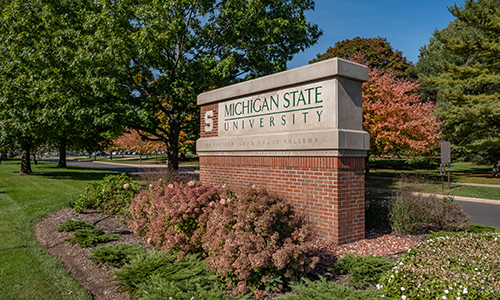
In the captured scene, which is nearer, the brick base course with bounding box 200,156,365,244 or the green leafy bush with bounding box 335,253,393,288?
the green leafy bush with bounding box 335,253,393,288

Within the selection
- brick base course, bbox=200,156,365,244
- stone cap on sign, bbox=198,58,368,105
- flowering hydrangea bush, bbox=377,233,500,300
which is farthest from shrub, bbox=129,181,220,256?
stone cap on sign, bbox=198,58,368,105

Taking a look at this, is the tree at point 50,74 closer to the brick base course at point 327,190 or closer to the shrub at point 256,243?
the brick base course at point 327,190

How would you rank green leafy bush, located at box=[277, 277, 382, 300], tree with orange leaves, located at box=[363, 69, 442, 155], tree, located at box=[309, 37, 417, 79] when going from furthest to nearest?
tree, located at box=[309, 37, 417, 79], tree with orange leaves, located at box=[363, 69, 442, 155], green leafy bush, located at box=[277, 277, 382, 300]

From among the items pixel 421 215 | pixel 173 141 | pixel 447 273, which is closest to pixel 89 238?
pixel 447 273

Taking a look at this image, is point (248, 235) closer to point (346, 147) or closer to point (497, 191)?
point (346, 147)

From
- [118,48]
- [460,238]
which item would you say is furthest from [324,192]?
[118,48]

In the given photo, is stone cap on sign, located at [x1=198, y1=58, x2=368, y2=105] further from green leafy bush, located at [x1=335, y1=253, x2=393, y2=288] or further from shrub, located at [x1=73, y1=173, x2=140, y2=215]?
shrub, located at [x1=73, y1=173, x2=140, y2=215]

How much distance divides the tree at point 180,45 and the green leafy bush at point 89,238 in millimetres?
6925

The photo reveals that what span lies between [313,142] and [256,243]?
117 inches

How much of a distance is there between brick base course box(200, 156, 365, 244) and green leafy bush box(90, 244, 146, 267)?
3.03m

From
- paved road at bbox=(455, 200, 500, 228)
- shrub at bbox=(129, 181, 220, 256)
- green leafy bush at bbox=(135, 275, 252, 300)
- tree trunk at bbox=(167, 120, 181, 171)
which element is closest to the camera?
green leafy bush at bbox=(135, 275, 252, 300)

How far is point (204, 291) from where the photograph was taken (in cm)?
366

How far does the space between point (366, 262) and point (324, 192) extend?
5.97 ft

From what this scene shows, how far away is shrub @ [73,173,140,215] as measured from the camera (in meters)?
8.49
